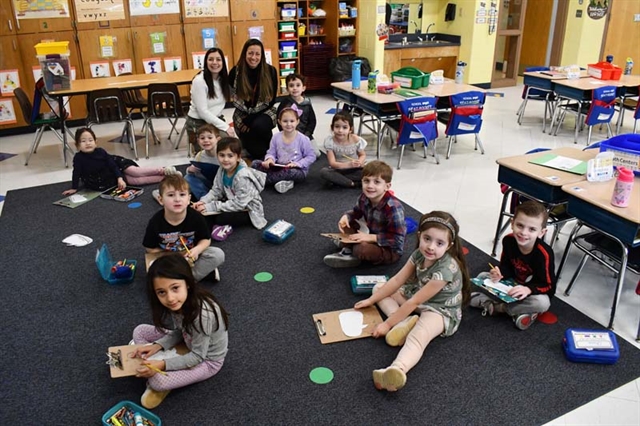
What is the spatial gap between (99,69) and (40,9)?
889mm

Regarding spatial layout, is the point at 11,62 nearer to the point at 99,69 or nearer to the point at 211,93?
the point at 99,69

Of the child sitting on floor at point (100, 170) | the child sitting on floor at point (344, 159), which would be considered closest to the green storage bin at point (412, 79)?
the child sitting on floor at point (344, 159)

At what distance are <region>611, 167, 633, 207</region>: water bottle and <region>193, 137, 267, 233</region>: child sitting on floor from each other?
2.20 m

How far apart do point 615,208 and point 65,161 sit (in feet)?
15.6

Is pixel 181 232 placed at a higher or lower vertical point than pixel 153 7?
lower

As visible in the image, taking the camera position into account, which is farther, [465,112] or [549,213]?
[465,112]

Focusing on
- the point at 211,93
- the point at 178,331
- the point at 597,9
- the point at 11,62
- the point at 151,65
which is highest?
the point at 597,9

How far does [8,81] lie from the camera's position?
612cm

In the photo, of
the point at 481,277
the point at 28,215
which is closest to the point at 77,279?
the point at 28,215

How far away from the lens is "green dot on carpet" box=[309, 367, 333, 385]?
2.28m

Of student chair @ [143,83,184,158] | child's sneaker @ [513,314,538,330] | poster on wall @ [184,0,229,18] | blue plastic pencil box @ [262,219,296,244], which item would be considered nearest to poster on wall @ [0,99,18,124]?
student chair @ [143,83,184,158]

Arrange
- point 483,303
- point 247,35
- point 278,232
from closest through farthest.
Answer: point 483,303
point 278,232
point 247,35

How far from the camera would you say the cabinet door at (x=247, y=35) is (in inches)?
282

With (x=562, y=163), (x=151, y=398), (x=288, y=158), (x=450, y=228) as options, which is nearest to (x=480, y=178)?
(x=562, y=163)
